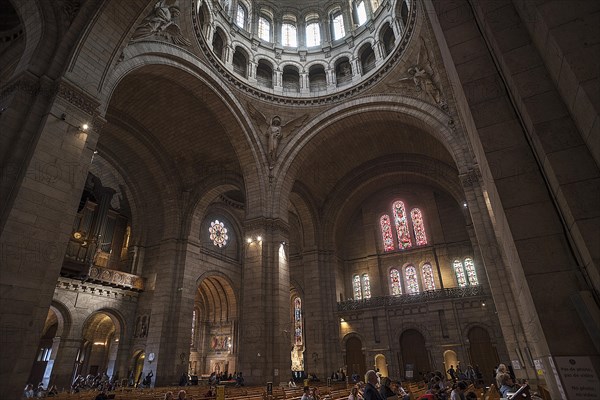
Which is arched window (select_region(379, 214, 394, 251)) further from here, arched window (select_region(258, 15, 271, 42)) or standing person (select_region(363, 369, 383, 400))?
standing person (select_region(363, 369, 383, 400))

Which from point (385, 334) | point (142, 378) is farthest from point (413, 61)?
point (142, 378)

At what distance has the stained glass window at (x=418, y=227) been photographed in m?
23.9

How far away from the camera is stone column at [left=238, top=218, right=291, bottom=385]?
545 inches

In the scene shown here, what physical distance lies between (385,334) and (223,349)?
36.7 feet

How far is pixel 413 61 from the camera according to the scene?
15641mm

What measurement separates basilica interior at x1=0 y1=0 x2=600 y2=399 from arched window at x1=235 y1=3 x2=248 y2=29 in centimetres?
33

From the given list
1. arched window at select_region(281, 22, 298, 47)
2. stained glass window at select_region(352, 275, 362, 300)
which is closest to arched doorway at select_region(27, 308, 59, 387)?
stained glass window at select_region(352, 275, 362, 300)

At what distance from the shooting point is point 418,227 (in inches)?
958

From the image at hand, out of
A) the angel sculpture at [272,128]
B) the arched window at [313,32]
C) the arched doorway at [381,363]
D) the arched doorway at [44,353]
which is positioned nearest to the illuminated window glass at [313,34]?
the arched window at [313,32]

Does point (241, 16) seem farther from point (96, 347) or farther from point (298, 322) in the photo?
point (96, 347)

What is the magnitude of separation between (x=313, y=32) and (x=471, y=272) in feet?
61.8

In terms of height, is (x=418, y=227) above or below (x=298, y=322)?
above

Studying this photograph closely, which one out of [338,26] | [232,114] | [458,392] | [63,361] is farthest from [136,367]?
[338,26]

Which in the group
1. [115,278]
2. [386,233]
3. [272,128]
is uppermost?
[272,128]
